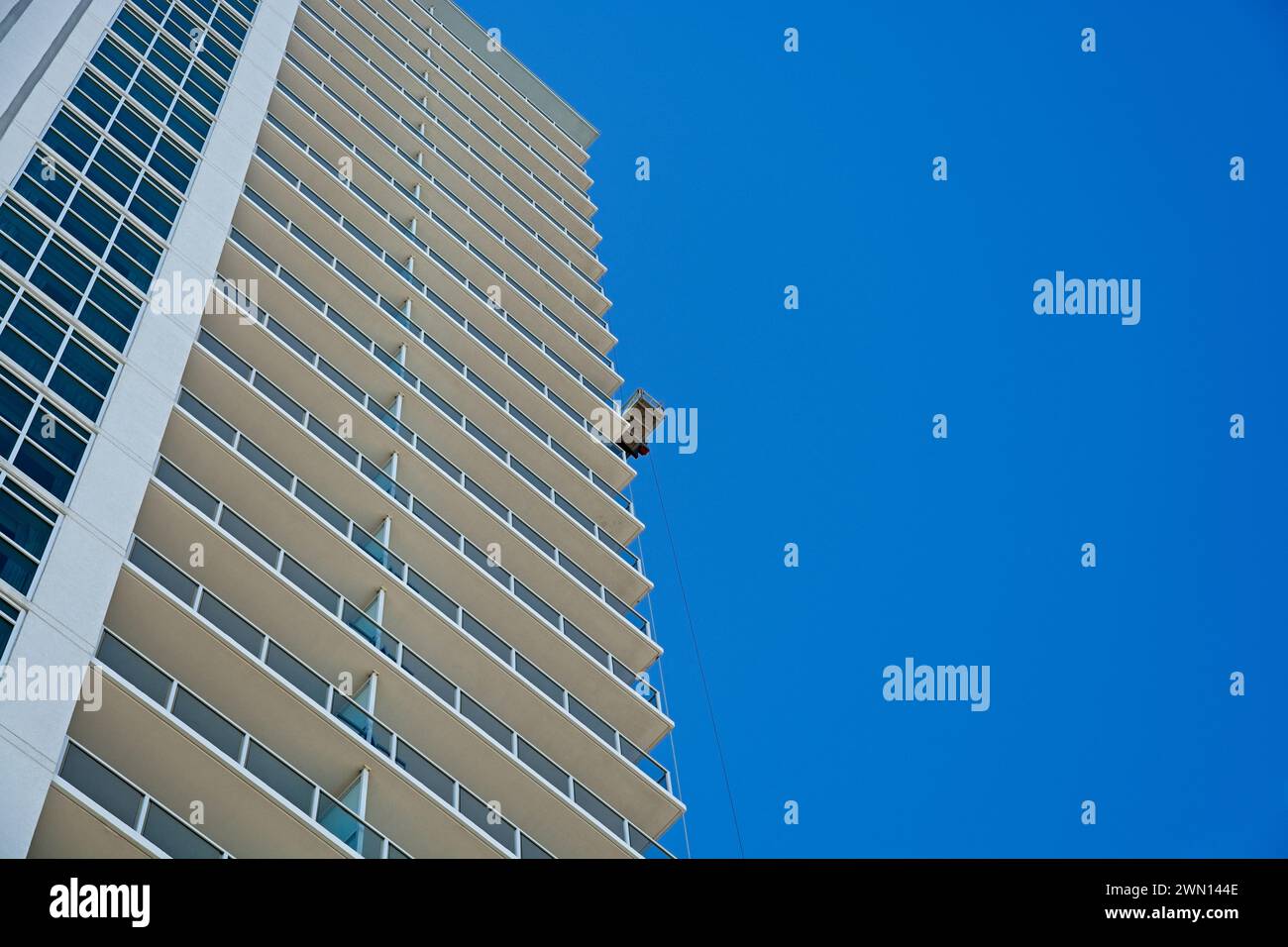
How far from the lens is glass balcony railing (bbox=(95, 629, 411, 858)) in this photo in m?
16.3

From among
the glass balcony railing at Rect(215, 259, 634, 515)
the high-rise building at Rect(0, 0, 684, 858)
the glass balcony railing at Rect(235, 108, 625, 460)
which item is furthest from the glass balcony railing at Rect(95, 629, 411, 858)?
the glass balcony railing at Rect(235, 108, 625, 460)

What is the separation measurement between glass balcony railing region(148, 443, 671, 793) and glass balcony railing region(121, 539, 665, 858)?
4 centimetres

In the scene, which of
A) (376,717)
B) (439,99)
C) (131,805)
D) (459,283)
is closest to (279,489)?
(376,717)

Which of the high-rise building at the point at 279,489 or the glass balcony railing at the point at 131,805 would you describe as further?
the high-rise building at the point at 279,489

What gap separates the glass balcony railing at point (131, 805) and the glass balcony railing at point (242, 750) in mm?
1303

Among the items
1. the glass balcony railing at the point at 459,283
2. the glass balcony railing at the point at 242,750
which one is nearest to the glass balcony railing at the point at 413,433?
the glass balcony railing at the point at 459,283

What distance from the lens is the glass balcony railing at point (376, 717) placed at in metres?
18.6

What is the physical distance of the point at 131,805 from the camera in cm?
1470

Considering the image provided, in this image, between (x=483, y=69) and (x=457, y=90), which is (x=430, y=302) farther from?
(x=483, y=69)

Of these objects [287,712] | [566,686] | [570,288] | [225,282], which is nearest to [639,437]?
[570,288]

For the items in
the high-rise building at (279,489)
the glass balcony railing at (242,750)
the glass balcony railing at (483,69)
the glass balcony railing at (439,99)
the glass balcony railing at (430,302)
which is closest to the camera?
the high-rise building at (279,489)

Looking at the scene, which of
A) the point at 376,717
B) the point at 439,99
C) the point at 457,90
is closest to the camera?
the point at 376,717

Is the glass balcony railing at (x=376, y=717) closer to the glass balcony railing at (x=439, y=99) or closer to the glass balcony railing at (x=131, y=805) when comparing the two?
the glass balcony railing at (x=131, y=805)

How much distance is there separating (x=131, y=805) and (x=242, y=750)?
2639 mm
